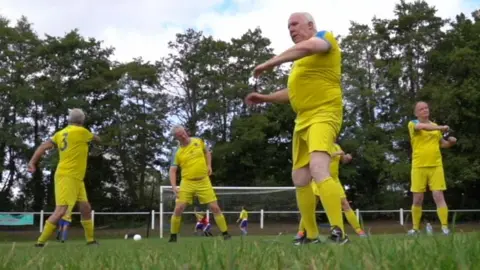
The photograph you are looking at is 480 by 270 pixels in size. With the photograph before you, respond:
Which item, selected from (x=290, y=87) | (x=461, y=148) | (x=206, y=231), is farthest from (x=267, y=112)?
(x=290, y=87)

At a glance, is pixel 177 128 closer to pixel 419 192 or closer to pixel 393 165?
pixel 419 192

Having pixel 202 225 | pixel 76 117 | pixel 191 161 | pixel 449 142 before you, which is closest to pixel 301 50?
pixel 76 117

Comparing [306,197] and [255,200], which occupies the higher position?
[306,197]

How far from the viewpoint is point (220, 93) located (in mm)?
53062

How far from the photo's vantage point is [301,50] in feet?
15.7

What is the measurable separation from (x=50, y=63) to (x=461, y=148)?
32755 mm

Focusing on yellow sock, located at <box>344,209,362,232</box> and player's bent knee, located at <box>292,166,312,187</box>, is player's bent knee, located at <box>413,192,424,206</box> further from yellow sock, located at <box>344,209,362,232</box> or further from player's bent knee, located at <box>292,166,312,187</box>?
player's bent knee, located at <box>292,166,312,187</box>

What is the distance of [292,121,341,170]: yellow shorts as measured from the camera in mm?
5074

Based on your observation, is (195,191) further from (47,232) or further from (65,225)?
(65,225)

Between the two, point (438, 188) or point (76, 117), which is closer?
point (76, 117)

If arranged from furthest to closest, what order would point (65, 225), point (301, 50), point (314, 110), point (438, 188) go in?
1. point (65, 225)
2. point (438, 188)
3. point (314, 110)
4. point (301, 50)

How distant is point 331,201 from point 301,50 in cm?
128

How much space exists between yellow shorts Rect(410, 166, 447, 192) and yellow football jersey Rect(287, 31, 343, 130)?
4710 mm

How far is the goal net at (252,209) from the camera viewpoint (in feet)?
84.3
